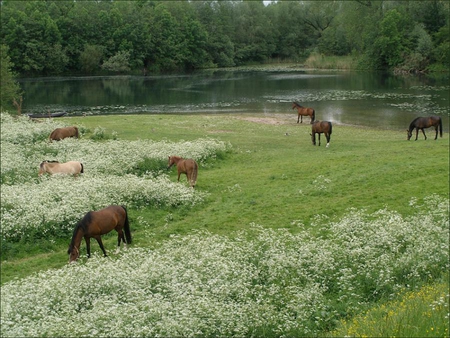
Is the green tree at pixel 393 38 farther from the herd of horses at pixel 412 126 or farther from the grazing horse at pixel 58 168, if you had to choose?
the grazing horse at pixel 58 168

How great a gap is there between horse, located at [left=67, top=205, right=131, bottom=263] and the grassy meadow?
17.3 inches

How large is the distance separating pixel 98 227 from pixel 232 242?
154 inches

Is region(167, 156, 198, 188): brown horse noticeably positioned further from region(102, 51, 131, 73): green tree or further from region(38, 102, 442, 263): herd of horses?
region(102, 51, 131, 73): green tree

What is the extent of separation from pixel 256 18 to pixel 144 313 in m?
144

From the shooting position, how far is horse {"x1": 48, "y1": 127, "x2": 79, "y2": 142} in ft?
103

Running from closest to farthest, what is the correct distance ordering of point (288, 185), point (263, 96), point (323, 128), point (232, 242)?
1. point (232, 242)
2. point (288, 185)
3. point (323, 128)
4. point (263, 96)

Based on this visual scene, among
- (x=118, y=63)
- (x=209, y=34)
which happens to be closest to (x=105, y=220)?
(x=118, y=63)

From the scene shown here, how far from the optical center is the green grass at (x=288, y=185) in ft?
56.1

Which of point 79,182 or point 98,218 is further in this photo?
point 79,182

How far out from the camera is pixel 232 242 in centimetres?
1463

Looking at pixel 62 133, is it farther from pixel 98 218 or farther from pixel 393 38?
pixel 393 38

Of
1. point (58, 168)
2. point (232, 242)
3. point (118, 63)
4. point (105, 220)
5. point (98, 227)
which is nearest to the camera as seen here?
point (232, 242)

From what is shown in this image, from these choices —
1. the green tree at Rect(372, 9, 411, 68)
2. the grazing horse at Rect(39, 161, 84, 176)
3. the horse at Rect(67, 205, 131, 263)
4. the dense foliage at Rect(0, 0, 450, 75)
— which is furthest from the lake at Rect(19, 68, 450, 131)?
the horse at Rect(67, 205, 131, 263)

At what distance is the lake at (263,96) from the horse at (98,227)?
1223 inches
